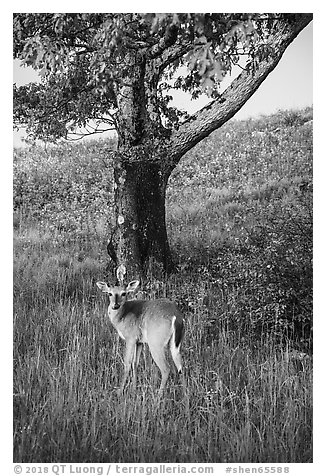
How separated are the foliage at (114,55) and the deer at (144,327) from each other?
1.33m

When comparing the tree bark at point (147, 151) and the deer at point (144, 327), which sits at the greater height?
the tree bark at point (147, 151)

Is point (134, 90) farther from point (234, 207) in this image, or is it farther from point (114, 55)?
point (234, 207)

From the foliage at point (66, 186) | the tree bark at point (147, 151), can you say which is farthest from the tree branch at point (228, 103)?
the foliage at point (66, 186)

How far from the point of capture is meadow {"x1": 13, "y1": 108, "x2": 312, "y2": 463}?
11.7ft

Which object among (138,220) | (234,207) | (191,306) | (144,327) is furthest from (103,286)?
(234,207)

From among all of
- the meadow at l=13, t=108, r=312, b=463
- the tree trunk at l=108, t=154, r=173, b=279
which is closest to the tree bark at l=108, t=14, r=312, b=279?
the tree trunk at l=108, t=154, r=173, b=279

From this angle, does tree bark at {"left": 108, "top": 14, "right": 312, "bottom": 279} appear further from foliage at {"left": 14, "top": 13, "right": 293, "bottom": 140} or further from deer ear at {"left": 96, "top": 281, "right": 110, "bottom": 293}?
deer ear at {"left": 96, "top": 281, "right": 110, "bottom": 293}

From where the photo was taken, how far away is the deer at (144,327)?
147 inches

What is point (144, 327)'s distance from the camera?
151 inches

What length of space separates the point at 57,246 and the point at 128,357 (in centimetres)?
118

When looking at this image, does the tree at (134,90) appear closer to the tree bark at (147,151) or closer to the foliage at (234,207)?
A: the tree bark at (147,151)

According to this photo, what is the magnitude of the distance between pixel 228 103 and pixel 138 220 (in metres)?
1.11
